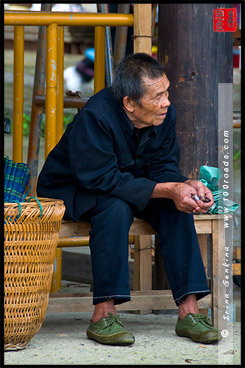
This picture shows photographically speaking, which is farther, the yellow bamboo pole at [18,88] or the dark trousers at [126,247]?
the yellow bamboo pole at [18,88]

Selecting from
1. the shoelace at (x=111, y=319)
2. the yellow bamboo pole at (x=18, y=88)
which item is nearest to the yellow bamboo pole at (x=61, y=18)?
the yellow bamboo pole at (x=18, y=88)

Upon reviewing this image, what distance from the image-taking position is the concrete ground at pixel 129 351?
7.26 ft

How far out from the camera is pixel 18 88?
3.27 meters

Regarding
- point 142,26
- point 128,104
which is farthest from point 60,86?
point 128,104

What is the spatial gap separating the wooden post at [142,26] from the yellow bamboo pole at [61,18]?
5cm

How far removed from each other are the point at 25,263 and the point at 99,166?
0.52 m

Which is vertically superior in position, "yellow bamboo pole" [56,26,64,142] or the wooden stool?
"yellow bamboo pole" [56,26,64,142]

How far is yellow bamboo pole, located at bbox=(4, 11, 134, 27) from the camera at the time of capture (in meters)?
2.95

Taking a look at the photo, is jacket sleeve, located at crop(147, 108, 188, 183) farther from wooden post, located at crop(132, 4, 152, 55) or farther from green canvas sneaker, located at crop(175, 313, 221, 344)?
green canvas sneaker, located at crop(175, 313, 221, 344)

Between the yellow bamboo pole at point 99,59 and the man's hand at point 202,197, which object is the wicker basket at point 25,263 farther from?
the yellow bamboo pole at point 99,59

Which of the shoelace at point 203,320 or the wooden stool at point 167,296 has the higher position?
the wooden stool at point 167,296

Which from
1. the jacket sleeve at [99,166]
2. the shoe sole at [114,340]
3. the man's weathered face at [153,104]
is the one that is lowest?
the shoe sole at [114,340]

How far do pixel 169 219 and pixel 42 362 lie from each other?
0.79 m

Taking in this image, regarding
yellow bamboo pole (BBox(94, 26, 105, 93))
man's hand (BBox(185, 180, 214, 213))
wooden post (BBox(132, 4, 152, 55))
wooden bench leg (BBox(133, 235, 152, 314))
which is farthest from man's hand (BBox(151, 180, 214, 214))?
yellow bamboo pole (BBox(94, 26, 105, 93))
